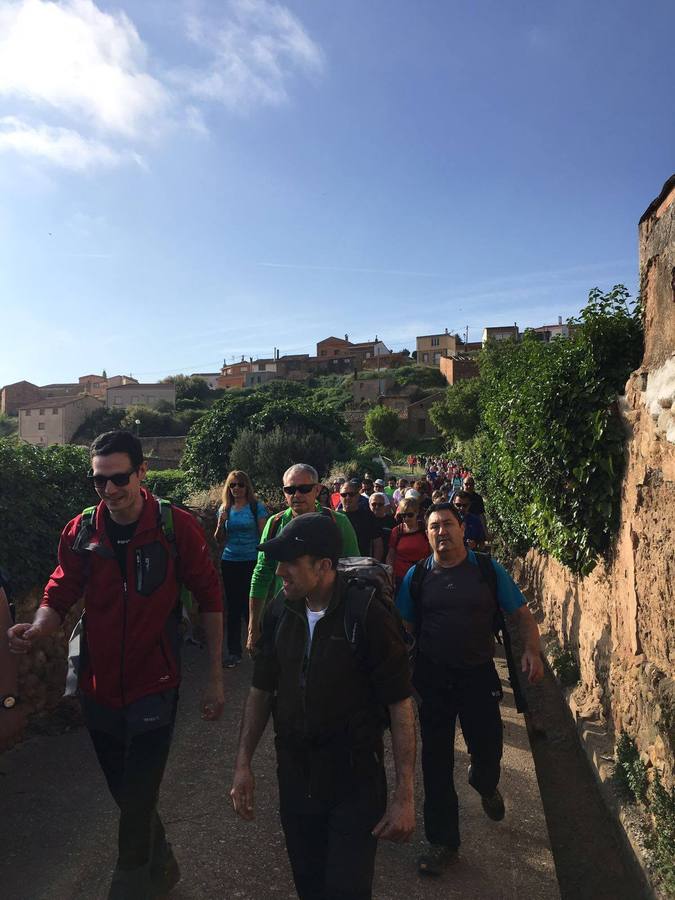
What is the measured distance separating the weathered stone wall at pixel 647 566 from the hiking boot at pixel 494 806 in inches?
32.1

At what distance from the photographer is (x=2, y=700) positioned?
272 centimetres

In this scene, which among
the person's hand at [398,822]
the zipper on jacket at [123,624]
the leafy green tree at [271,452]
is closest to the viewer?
the person's hand at [398,822]

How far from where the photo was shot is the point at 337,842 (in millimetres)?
2242

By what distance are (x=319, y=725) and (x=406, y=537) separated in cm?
372

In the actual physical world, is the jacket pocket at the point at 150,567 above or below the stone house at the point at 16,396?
below

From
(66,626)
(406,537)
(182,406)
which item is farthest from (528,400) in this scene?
(182,406)

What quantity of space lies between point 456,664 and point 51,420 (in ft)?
215

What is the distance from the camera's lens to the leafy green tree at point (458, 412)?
34969 millimetres

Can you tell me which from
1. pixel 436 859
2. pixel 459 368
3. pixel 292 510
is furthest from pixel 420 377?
pixel 436 859

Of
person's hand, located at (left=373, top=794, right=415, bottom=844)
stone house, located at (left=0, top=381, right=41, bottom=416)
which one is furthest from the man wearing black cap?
stone house, located at (left=0, top=381, right=41, bottom=416)

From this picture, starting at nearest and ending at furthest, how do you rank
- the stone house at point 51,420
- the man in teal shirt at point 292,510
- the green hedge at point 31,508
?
the man in teal shirt at point 292,510 < the green hedge at point 31,508 < the stone house at point 51,420

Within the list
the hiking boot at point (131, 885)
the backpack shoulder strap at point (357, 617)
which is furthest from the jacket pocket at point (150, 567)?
the hiking boot at point (131, 885)

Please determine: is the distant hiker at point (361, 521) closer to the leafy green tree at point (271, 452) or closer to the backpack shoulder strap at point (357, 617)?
the backpack shoulder strap at point (357, 617)

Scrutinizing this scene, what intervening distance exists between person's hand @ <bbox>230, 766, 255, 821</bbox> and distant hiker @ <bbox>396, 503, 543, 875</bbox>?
1348 mm
